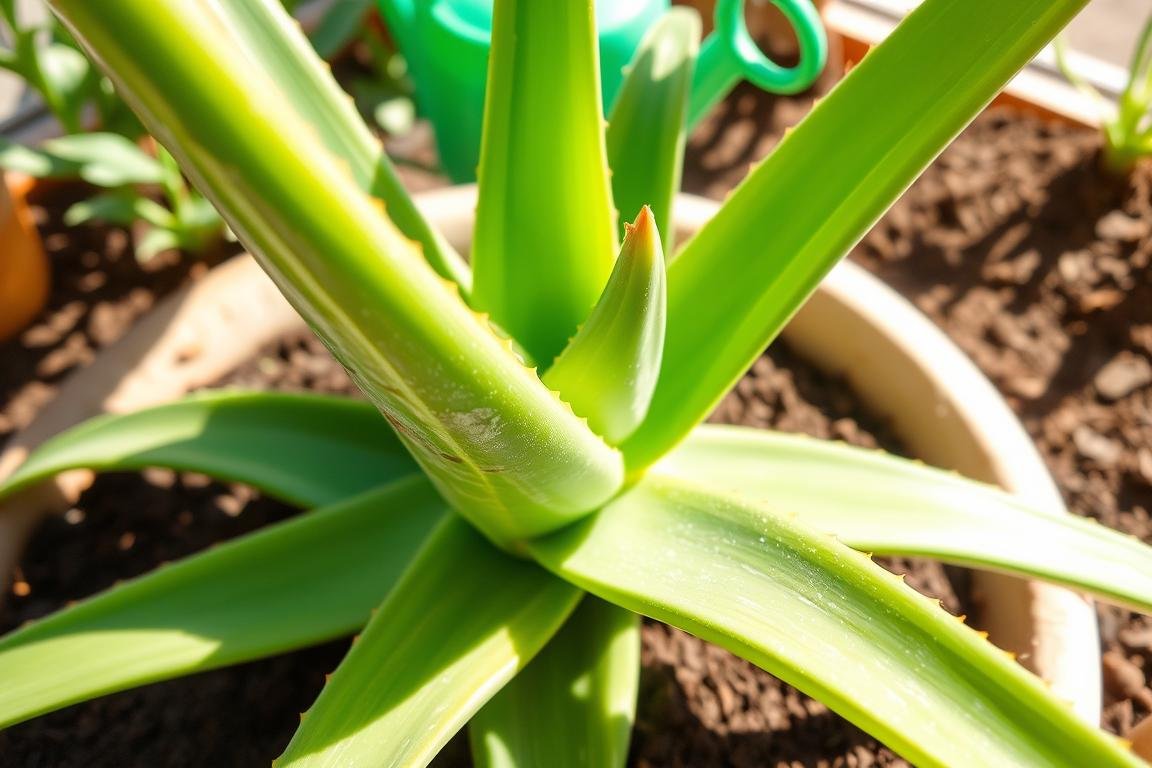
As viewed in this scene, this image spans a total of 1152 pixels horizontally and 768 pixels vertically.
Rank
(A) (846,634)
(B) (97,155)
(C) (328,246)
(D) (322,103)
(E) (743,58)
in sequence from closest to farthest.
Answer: (C) (328,246), (A) (846,634), (D) (322,103), (E) (743,58), (B) (97,155)

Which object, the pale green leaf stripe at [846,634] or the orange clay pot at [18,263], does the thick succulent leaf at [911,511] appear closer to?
the pale green leaf stripe at [846,634]

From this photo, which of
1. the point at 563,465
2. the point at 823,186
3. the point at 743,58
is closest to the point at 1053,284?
the point at 743,58

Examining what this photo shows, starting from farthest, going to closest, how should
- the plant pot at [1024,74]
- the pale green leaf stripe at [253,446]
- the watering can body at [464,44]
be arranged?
the plant pot at [1024,74], the watering can body at [464,44], the pale green leaf stripe at [253,446]

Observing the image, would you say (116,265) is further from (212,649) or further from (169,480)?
(212,649)

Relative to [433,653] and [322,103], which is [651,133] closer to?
[322,103]

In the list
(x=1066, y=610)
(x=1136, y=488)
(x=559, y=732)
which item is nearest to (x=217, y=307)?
(x=559, y=732)

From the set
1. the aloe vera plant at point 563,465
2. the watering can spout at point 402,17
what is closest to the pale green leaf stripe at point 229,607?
the aloe vera plant at point 563,465

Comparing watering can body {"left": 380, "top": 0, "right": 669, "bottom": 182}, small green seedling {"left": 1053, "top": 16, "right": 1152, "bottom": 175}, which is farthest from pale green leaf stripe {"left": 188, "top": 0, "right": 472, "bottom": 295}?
small green seedling {"left": 1053, "top": 16, "right": 1152, "bottom": 175}
